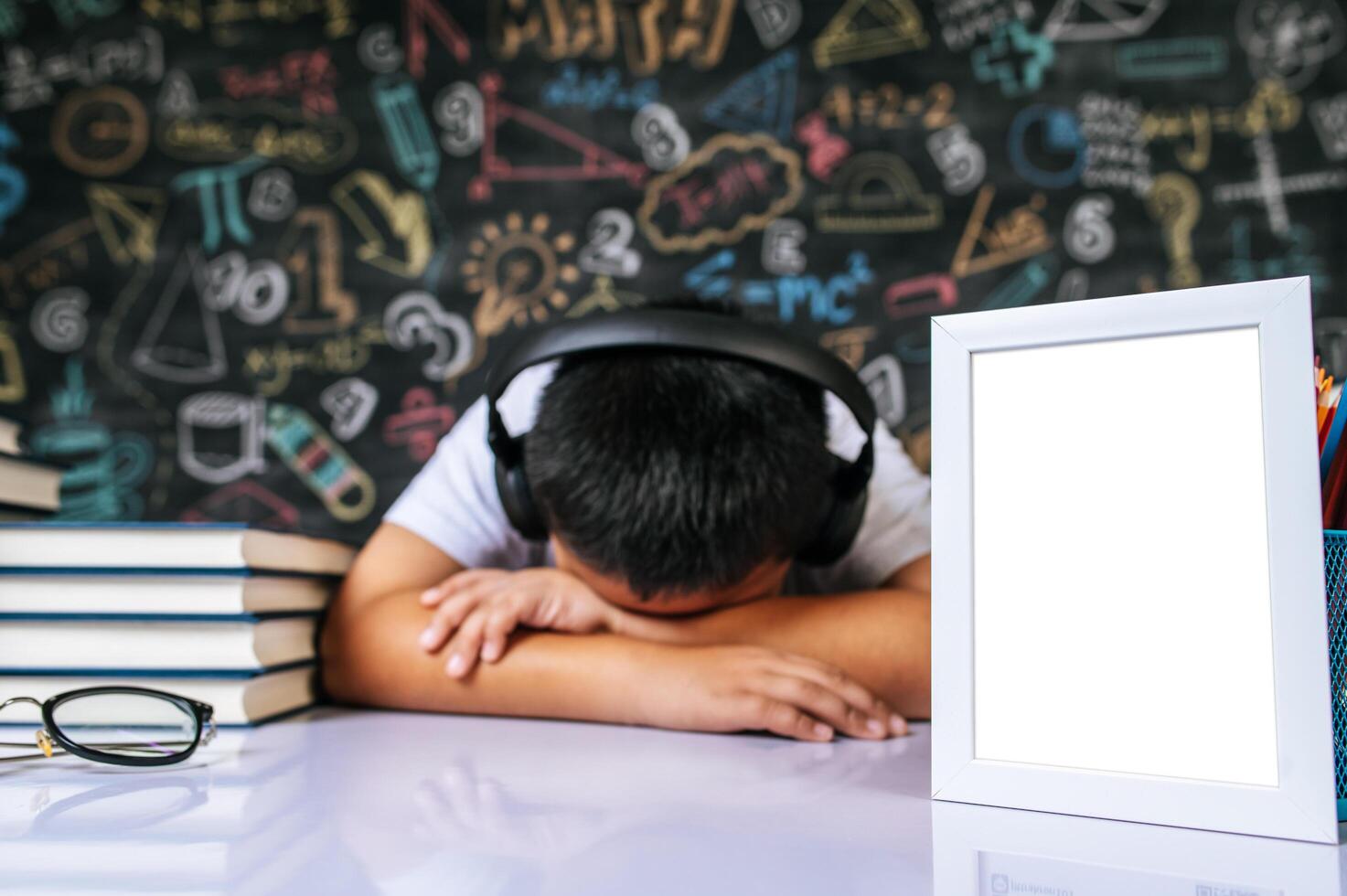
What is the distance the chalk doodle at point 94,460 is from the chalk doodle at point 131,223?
0.61 feet

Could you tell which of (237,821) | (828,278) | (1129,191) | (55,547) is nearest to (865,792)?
(237,821)

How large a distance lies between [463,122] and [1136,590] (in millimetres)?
990

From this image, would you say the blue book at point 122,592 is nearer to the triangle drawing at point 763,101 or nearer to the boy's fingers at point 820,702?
the boy's fingers at point 820,702

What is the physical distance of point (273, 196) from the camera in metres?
1.17

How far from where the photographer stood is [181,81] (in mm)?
1181

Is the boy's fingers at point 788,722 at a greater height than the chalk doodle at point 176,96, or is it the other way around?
the chalk doodle at point 176,96

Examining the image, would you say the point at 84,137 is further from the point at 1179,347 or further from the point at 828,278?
the point at 1179,347

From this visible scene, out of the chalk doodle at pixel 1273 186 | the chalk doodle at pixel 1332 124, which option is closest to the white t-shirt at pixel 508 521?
the chalk doodle at pixel 1273 186

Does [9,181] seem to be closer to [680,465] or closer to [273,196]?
[273,196]

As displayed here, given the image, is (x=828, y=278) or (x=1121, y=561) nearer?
(x=1121, y=561)

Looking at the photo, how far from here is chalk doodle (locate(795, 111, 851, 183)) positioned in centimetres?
113

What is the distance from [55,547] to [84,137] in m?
0.72

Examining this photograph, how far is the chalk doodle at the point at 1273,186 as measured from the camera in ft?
3.53

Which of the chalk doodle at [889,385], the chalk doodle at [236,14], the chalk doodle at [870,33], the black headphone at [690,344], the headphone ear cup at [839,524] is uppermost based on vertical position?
the chalk doodle at [236,14]
